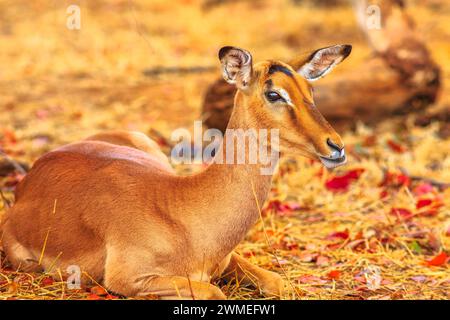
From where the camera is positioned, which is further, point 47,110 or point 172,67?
point 172,67

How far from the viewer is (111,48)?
39.0ft

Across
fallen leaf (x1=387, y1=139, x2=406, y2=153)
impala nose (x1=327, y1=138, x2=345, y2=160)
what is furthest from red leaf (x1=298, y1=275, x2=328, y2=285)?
fallen leaf (x1=387, y1=139, x2=406, y2=153)

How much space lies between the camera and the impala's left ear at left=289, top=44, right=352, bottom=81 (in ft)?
14.9

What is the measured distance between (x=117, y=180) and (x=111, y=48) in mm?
7438

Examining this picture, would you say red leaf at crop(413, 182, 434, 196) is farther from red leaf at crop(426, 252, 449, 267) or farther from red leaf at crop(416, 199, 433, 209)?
red leaf at crop(426, 252, 449, 267)

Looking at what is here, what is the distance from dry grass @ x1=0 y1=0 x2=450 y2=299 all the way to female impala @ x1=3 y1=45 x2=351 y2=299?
19 cm

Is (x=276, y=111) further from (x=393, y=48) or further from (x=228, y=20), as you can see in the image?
(x=228, y=20)

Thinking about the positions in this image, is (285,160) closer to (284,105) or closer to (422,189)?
(422,189)

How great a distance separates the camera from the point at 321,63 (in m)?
4.60

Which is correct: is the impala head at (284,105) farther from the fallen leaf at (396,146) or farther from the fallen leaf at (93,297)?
the fallen leaf at (396,146)

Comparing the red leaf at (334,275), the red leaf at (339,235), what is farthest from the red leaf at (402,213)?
the red leaf at (334,275)

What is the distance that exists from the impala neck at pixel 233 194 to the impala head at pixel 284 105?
89 millimetres

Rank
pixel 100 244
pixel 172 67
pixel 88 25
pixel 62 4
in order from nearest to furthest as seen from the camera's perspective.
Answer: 1. pixel 100 244
2. pixel 172 67
3. pixel 88 25
4. pixel 62 4

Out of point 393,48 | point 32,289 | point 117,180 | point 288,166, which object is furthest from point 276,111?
point 393,48
